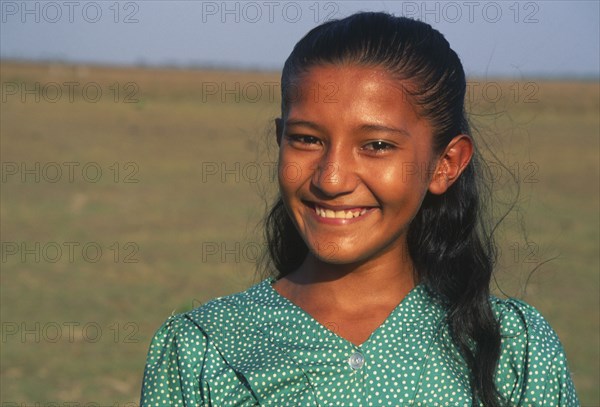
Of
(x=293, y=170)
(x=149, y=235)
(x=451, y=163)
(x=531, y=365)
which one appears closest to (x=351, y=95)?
(x=293, y=170)

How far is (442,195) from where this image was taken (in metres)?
2.65

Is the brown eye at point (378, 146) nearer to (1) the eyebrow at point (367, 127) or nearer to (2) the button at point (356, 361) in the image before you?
(1) the eyebrow at point (367, 127)

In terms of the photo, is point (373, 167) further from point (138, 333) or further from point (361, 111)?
point (138, 333)

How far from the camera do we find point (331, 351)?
2301 mm

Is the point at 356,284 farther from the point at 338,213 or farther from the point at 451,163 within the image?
the point at 451,163

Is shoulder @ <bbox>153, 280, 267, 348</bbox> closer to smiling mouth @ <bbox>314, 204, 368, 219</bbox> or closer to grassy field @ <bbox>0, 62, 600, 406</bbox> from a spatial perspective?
smiling mouth @ <bbox>314, 204, 368, 219</bbox>

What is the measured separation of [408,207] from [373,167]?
0.15m

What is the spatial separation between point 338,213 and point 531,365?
0.52 metres

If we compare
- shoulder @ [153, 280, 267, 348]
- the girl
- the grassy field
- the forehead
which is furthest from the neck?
the grassy field

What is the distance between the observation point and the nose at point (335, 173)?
2266mm

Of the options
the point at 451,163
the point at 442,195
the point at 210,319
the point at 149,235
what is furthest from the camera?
the point at 149,235

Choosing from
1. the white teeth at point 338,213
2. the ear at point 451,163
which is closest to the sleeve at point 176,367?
the white teeth at point 338,213

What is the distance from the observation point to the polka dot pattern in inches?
89.5

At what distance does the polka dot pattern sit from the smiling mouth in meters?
0.23
